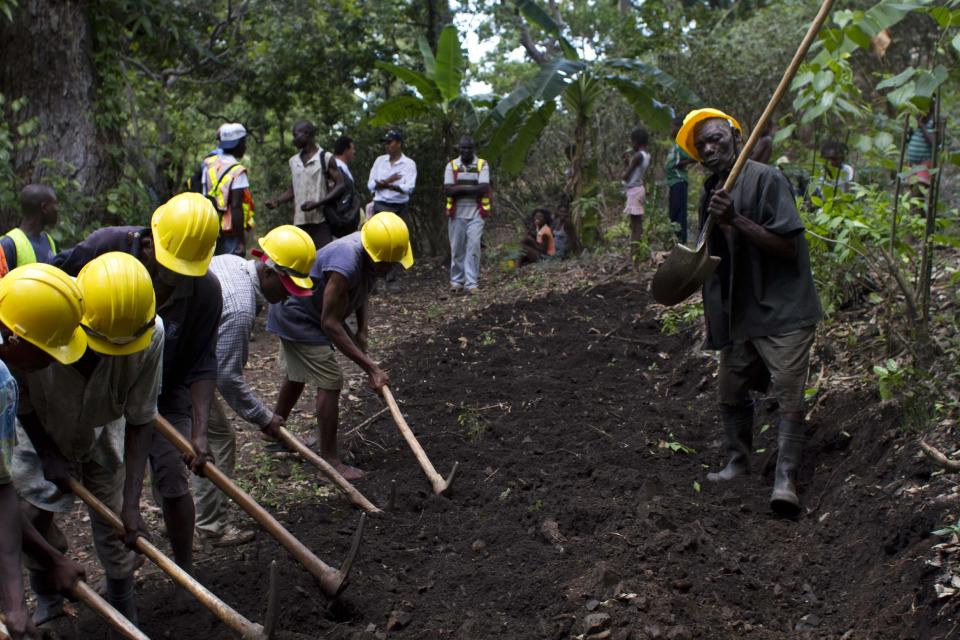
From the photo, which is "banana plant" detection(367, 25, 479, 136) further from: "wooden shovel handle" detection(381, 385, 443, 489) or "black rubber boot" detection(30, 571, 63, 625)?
"black rubber boot" detection(30, 571, 63, 625)

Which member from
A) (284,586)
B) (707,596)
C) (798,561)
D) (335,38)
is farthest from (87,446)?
(335,38)

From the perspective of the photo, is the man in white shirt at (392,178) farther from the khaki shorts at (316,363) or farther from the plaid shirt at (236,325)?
the plaid shirt at (236,325)

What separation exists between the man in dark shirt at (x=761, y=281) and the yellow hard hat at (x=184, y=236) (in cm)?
246

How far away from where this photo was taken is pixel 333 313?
6.08m

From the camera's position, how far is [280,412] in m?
6.79

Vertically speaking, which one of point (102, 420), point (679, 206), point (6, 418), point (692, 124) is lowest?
point (102, 420)

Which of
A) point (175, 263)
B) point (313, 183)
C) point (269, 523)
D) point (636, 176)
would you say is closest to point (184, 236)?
point (175, 263)

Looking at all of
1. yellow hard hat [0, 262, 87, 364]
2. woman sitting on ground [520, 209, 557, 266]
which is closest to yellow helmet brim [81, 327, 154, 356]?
yellow hard hat [0, 262, 87, 364]

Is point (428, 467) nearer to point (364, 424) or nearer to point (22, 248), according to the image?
point (364, 424)

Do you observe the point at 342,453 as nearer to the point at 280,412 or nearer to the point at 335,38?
the point at 280,412

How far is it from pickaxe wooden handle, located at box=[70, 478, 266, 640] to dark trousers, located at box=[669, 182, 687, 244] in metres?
8.81

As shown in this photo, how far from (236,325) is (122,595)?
5.51ft

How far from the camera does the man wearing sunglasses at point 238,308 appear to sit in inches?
219

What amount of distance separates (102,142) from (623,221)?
→ 291 inches
